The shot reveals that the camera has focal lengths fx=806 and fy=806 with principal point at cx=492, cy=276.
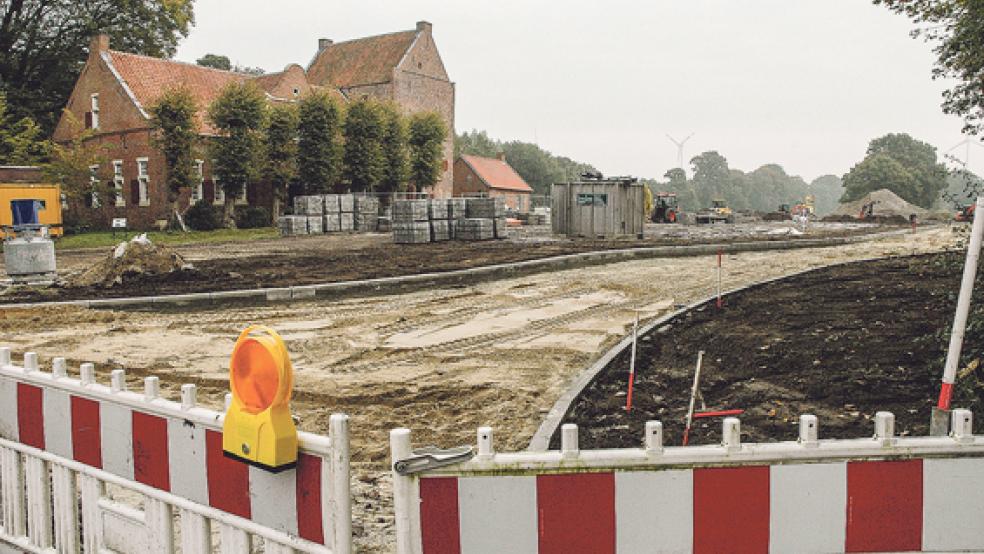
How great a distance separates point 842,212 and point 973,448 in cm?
9281

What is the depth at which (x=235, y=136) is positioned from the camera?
1635 inches

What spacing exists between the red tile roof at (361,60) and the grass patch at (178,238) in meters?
26.0

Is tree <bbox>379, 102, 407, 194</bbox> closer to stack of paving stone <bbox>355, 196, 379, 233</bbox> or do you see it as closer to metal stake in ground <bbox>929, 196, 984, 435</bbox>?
stack of paving stone <bbox>355, 196, 379, 233</bbox>

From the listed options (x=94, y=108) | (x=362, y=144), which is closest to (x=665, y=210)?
(x=362, y=144)

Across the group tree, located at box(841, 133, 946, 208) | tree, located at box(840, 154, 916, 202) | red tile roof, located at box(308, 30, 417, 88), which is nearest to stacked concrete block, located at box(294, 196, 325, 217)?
red tile roof, located at box(308, 30, 417, 88)

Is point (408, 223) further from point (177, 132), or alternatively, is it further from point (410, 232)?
point (177, 132)

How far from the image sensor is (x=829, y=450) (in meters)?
2.30

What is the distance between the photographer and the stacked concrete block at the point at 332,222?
41062 mm

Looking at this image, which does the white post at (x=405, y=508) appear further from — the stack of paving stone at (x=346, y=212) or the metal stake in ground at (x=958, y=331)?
the stack of paving stone at (x=346, y=212)

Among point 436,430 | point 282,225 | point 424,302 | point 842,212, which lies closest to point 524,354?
point 436,430

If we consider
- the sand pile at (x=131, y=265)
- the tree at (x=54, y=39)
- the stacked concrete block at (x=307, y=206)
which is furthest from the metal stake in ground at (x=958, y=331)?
the tree at (x=54, y=39)

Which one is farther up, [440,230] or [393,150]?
[393,150]

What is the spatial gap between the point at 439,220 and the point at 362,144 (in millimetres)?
17815

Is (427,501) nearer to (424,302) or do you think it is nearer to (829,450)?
(829,450)
